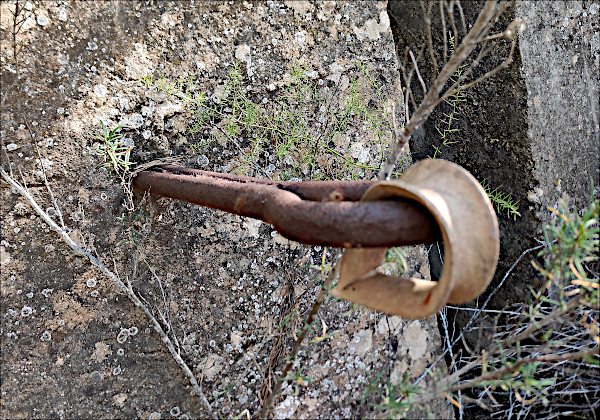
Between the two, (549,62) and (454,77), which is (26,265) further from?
(549,62)

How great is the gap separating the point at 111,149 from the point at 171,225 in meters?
0.37

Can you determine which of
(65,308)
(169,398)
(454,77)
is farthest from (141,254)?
(454,77)

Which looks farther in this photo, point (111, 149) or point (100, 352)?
point (100, 352)

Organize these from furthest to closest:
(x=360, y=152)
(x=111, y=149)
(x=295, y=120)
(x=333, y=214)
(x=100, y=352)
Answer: (x=360, y=152), (x=295, y=120), (x=100, y=352), (x=111, y=149), (x=333, y=214)

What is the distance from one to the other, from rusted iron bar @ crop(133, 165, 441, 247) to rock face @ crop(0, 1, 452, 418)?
56 centimetres

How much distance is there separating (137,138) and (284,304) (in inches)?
33.7

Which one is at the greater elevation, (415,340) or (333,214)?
(333,214)

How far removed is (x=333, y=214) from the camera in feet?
2.29

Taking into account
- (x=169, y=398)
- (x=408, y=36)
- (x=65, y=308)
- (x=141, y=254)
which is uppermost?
(x=408, y=36)

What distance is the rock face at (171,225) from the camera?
1.33m

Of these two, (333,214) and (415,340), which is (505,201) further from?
(333,214)

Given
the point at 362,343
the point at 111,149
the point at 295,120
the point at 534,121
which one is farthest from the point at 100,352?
the point at 534,121

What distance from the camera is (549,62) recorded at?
68.9 inches

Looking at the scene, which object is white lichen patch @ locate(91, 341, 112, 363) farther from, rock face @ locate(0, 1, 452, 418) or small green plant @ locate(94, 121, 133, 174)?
small green plant @ locate(94, 121, 133, 174)
